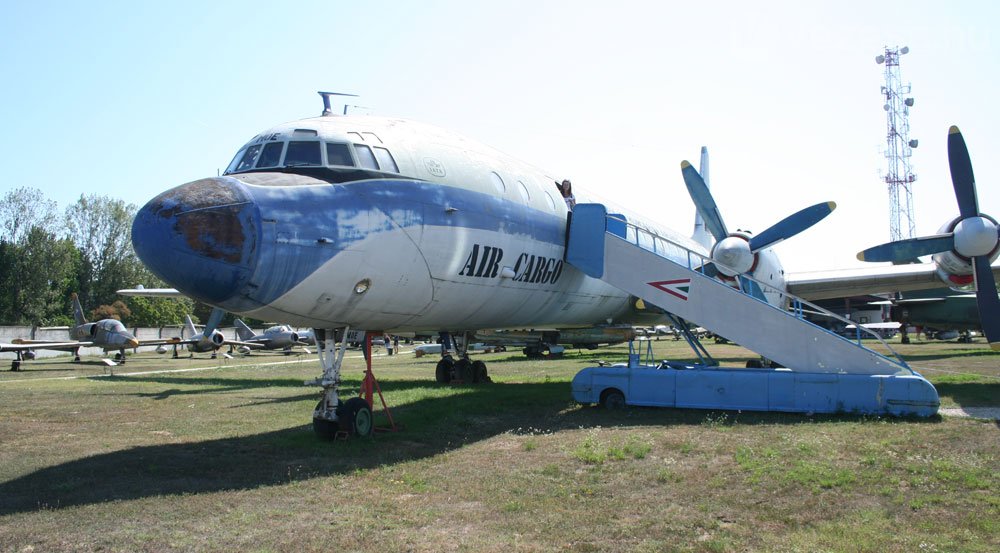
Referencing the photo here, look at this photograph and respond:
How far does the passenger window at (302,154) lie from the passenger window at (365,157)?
0.57m

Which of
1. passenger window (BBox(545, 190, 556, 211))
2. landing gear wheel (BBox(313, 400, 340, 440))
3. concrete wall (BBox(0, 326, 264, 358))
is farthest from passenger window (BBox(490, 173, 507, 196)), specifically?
concrete wall (BBox(0, 326, 264, 358))

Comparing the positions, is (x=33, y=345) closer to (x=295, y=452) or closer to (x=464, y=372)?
(x=464, y=372)

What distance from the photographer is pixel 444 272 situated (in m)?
10.6

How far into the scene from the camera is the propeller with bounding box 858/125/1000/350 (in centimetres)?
1570

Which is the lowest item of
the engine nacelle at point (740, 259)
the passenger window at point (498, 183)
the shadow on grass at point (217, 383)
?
the shadow on grass at point (217, 383)

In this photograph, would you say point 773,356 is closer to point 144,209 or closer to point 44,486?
point 144,209

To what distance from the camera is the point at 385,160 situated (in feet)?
33.2

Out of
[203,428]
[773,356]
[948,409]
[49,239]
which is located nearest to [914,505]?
[773,356]

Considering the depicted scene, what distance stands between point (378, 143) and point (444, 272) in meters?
2.16

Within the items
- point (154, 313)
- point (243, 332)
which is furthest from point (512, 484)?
point (154, 313)

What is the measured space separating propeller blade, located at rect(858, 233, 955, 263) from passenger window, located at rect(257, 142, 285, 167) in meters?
14.6

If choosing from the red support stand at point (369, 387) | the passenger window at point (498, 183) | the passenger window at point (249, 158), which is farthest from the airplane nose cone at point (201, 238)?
the passenger window at point (498, 183)

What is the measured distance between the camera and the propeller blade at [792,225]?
646 inches

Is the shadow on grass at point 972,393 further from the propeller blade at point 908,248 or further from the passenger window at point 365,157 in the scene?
the passenger window at point 365,157
